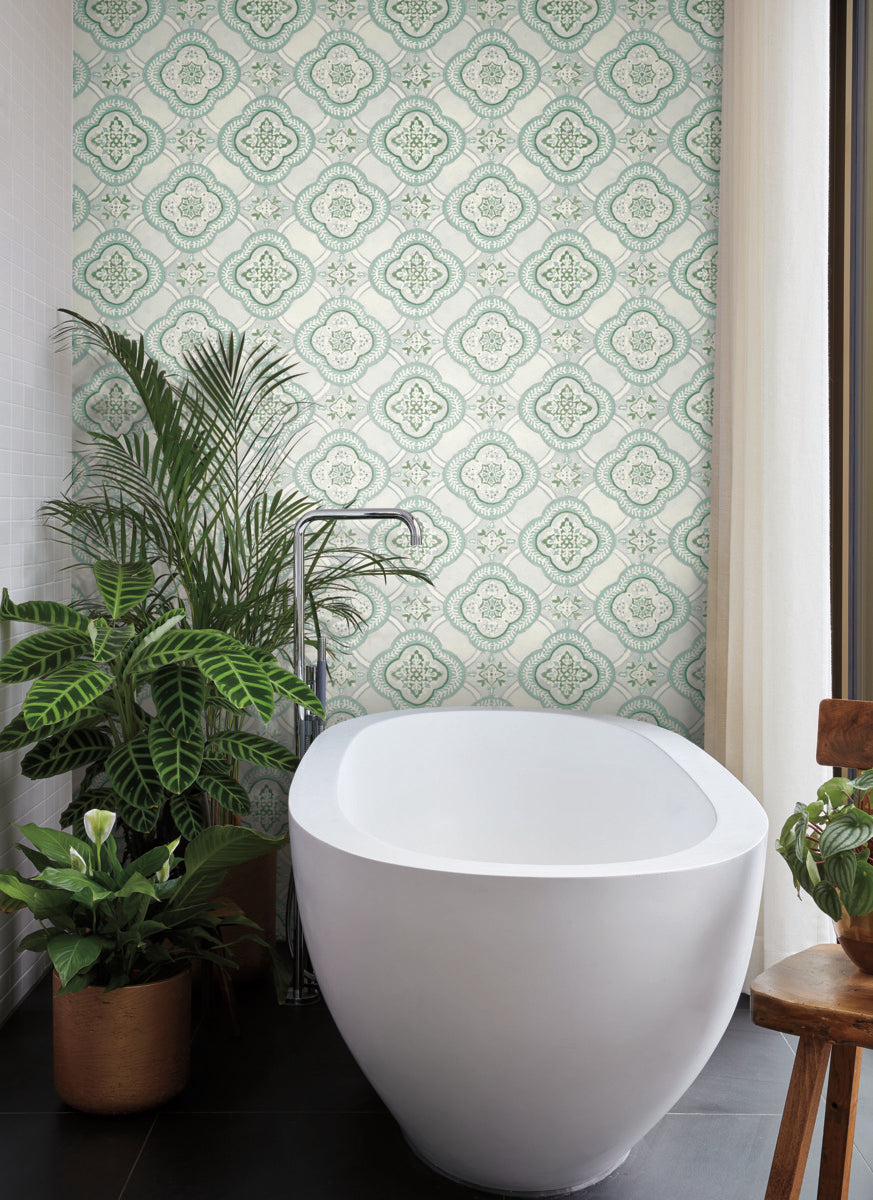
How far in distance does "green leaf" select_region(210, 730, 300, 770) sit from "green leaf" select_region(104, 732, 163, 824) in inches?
6.5

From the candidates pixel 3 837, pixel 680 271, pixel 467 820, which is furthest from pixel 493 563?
pixel 3 837

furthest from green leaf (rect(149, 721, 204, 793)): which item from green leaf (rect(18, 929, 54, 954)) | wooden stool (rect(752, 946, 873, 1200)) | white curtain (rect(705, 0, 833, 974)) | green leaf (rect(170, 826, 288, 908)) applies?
white curtain (rect(705, 0, 833, 974))

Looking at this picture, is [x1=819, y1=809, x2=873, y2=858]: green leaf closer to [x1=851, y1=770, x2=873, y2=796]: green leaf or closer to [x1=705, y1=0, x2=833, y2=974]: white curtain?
[x1=851, y1=770, x2=873, y2=796]: green leaf

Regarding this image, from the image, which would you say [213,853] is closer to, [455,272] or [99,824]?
[99,824]

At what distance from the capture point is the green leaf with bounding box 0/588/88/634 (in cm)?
192

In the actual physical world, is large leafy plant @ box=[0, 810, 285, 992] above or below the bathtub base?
above

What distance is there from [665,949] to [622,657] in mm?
1439

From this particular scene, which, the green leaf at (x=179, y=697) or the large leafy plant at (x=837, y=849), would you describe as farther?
the green leaf at (x=179, y=697)

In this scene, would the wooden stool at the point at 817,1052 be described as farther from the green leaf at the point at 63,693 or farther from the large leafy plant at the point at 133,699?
the green leaf at the point at 63,693

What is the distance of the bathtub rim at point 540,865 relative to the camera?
4.19 ft

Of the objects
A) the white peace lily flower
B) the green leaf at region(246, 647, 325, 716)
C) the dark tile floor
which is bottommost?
the dark tile floor

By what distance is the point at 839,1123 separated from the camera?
132 cm

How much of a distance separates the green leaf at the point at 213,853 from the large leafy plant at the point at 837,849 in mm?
949

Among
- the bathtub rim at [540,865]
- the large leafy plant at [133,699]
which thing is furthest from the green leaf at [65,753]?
the bathtub rim at [540,865]
